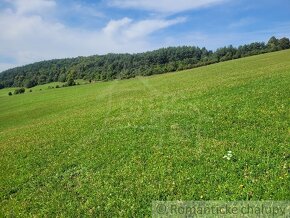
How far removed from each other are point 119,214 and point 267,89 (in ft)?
72.9

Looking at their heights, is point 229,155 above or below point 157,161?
above

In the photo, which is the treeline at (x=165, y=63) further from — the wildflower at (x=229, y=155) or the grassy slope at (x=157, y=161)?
the wildflower at (x=229, y=155)

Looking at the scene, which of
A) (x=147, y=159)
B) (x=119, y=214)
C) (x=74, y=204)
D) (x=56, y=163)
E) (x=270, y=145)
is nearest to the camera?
(x=119, y=214)

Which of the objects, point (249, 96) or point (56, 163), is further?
point (249, 96)

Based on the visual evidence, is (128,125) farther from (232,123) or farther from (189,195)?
(189,195)

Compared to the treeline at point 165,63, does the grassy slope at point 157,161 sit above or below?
below

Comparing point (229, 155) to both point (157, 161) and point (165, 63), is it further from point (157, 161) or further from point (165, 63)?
point (165, 63)

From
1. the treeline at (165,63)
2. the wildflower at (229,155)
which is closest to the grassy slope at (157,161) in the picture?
the wildflower at (229,155)

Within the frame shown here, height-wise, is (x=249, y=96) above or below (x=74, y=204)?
above

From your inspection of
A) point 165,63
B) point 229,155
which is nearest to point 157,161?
point 229,155

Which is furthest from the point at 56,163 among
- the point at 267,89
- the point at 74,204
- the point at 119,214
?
the point at 267,89

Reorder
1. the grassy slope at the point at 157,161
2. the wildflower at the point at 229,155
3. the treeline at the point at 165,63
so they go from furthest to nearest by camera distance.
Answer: the treeline at the point at 165,63 → the wildflower at the point at 229,155 → the grassy slope at the point at 157,161

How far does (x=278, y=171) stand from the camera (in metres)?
13.2

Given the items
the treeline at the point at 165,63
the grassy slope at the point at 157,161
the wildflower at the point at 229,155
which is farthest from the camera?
the treeline at the point at 165,63
